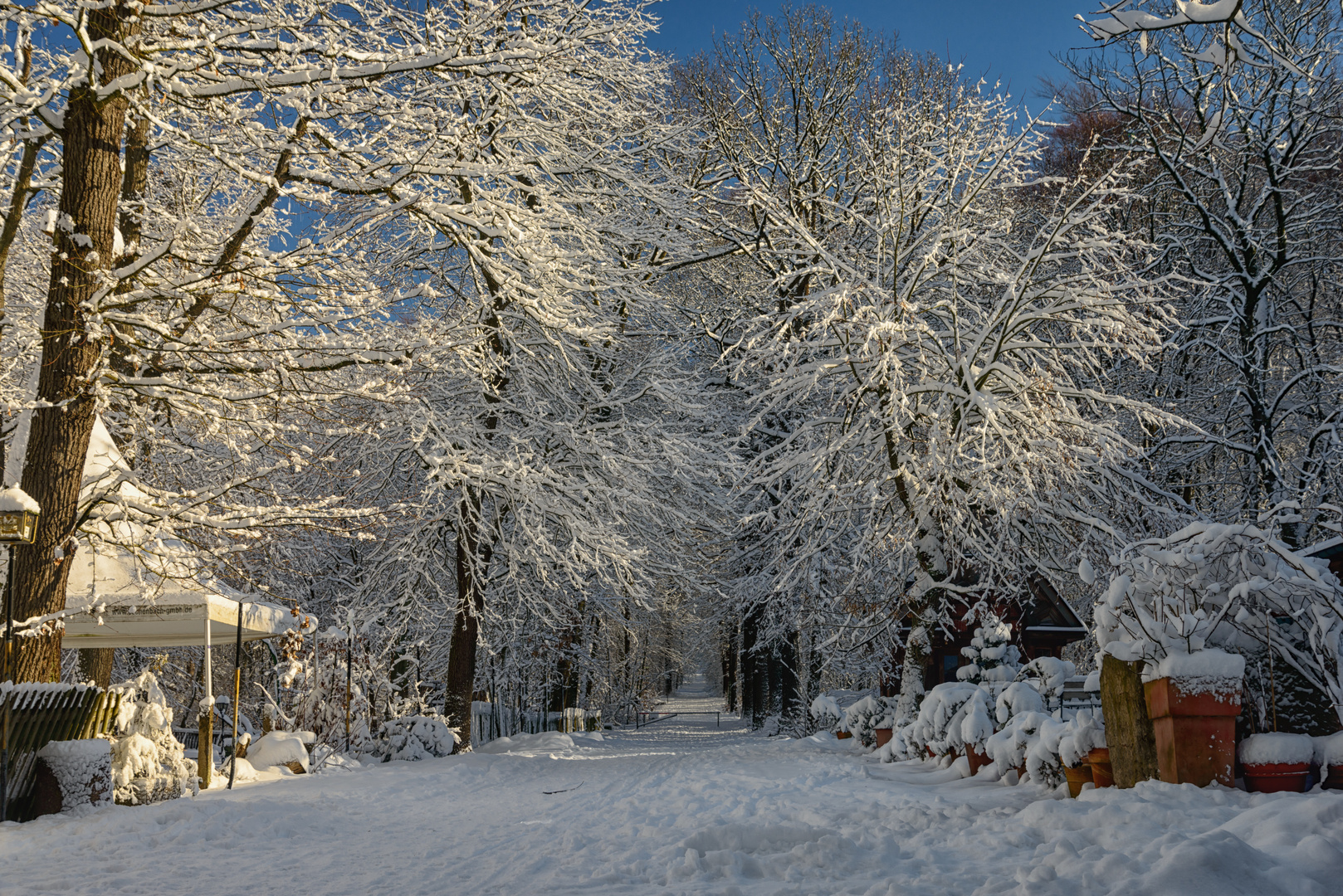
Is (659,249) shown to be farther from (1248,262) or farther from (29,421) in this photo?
(29,421)

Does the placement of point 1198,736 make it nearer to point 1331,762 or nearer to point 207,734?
point 1331,762

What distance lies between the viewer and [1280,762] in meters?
5.20

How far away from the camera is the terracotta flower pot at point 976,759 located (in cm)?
852

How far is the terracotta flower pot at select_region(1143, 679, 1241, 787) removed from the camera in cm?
536

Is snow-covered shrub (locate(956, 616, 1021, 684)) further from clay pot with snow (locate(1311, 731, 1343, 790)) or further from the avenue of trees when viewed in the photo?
clay pot with snow (locate(1311, 731, 1343, 790))

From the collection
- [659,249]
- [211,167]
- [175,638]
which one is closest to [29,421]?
[211,167]

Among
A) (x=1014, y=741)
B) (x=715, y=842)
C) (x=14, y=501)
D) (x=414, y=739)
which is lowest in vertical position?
(x=414, y=739)

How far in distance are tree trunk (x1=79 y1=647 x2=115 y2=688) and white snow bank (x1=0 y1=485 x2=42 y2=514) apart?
8.97 m

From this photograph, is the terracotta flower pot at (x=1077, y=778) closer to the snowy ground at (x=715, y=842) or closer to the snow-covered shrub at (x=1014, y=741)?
the snowy ground at (x=715, y=842)

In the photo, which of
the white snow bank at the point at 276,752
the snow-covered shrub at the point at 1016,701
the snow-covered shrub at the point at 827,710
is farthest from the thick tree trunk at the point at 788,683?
the snow-covered shrub at the point at 1016,701

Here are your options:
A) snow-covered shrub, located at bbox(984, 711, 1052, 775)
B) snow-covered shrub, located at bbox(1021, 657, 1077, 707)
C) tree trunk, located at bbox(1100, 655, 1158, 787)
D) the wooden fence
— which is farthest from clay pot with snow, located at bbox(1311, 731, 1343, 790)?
the wooden fence

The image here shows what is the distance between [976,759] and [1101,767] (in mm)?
2578

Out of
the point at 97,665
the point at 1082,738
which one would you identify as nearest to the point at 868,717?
the point at 1082,738

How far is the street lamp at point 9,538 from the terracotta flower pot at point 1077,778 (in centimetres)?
779
